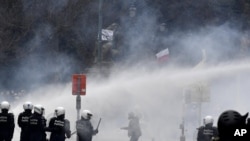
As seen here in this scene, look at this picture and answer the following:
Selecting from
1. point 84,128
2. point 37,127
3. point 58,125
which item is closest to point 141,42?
point 84,128

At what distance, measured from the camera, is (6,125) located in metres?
16.5

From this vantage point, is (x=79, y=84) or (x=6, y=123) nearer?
(x=6, y=123)

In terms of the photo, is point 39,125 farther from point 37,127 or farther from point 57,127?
point 57,127

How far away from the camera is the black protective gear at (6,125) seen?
53.8ft

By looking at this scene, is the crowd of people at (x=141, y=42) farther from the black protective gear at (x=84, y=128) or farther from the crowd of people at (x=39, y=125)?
the crowd of people at (x=39, y=125)

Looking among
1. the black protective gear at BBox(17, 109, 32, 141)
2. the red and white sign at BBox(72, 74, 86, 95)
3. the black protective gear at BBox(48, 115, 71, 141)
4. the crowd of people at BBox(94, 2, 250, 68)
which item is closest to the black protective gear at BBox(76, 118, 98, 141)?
the black protective gear at BBox(48, 115, 71, 141)

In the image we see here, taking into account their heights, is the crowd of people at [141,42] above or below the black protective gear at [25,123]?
above

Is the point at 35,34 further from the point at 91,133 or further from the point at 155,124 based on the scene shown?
the point at 91,133

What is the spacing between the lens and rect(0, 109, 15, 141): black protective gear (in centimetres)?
1639

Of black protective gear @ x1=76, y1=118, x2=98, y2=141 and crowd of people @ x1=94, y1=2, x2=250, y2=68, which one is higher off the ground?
crowd of people @ x1=94, y1=2, x2=250, y2=68

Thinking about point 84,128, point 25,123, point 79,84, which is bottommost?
point 84,128

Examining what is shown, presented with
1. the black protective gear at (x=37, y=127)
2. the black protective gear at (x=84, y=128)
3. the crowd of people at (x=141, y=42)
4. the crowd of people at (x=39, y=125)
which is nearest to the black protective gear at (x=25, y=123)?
the crowd of people at (x=39, y=125)

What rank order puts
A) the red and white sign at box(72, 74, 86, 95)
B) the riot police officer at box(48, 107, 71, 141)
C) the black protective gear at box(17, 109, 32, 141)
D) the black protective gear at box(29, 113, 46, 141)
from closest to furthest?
the riot police officer at box(48, 107, 71, 141) → the black protective gear at box(29, 113, 46, 141) → the black protective gear at box(17, 109, 32, 141) → the red and white sign at box(72, 74, 86, 95)

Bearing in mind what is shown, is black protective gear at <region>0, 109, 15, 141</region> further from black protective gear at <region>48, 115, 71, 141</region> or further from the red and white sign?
the red and white sign
